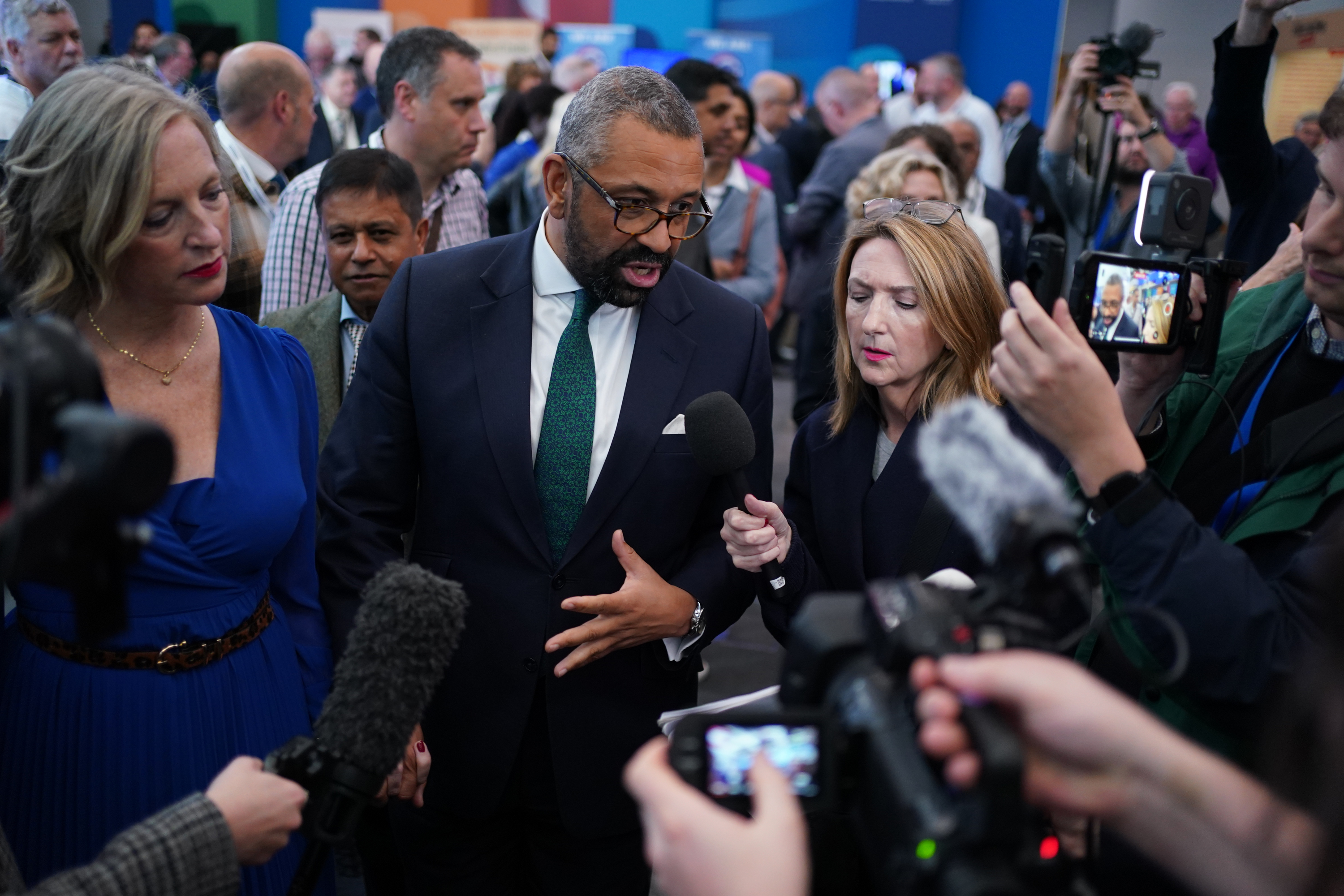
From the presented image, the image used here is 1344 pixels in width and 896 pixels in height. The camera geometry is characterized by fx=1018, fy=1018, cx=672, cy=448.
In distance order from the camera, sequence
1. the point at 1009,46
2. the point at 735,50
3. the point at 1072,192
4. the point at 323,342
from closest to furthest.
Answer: the point at 323,342, the point at 1072,192, the point at 735,50, the point at 1009,46

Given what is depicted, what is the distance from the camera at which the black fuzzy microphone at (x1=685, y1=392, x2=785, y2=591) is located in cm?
177

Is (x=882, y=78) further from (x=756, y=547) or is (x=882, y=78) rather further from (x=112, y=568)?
(x=112, y=568)

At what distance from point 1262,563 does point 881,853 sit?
3.01ft

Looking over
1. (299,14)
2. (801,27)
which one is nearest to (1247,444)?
(801,27)

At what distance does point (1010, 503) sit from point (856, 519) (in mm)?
1183

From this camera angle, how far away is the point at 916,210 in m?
2.29

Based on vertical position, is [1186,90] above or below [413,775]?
above

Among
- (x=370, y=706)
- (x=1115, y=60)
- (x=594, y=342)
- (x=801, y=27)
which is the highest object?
(x=801, y=27)

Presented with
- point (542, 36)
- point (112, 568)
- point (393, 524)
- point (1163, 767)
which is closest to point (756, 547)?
point (393, 524)

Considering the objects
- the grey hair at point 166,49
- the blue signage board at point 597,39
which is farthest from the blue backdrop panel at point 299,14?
the grey hair at point 166,49

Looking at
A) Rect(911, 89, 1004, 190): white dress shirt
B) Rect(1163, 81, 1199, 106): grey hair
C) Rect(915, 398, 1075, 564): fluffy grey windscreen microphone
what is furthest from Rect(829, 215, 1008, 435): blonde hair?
Rect(1163, 81, 1199, 106): grey hair

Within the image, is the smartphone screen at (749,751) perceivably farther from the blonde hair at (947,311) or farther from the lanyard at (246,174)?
the lanyard at (246,174)

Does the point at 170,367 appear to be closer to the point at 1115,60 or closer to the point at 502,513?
the point at 502,513

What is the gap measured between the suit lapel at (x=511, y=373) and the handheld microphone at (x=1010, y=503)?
3.63 ft
